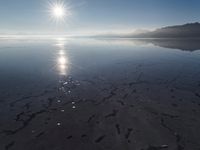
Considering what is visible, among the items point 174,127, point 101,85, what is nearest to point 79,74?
point 101,85

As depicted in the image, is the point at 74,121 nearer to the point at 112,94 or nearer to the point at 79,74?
the point at 112,94

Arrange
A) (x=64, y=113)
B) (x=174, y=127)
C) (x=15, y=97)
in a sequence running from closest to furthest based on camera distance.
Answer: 1. (x=174, y=127)
2. (x=64, y=113)
3. (x=15, y=97)

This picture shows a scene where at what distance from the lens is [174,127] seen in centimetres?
829

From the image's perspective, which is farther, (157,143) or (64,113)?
(64,113)

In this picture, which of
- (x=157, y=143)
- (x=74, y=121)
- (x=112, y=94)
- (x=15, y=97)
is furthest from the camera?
(x=112, y=94)

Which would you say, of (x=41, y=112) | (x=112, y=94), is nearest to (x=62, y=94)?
(x=41, y=112)

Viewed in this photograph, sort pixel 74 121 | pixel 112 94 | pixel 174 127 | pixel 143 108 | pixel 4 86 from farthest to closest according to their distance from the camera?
pixel 4 86 < pixel 112 94 < pixel 143 108 < pixel 74 121 < pixel 174 127

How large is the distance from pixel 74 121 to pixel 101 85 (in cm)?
605

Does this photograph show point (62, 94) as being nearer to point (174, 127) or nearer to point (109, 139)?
point (109, 139)

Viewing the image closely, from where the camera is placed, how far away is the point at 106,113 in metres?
9.77

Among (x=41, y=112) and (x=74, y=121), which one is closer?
(x=74, y=121)

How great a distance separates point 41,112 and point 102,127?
3.93m

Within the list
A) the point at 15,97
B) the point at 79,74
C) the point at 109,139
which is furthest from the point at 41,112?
the point at 79,74

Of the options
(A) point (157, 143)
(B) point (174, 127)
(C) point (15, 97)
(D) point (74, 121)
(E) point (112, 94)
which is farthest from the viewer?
(E) point (112, 94)
